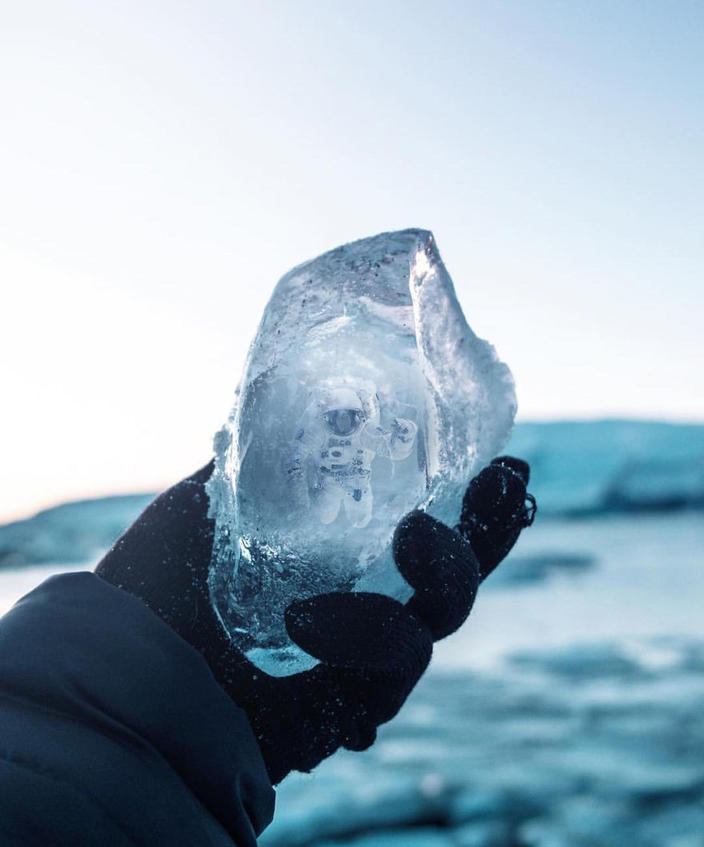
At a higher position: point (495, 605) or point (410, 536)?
point (410, 536)

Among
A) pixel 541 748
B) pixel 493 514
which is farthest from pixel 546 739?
pixel 493 514

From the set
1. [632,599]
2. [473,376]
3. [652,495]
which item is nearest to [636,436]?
[652,495]

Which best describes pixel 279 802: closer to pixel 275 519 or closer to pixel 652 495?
pixel 275 519

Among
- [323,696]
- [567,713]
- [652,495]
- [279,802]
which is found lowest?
[652,495]

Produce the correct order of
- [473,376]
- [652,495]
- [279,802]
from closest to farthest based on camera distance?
[473,376] → [279,802] → [652,495]

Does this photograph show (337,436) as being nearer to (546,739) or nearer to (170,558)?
(170,558)

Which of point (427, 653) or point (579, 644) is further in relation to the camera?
point (579, 644)

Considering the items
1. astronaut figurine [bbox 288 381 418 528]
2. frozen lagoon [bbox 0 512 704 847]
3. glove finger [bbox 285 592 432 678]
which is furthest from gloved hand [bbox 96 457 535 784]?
frozen lagoon [bbox 0 512 704 847]
